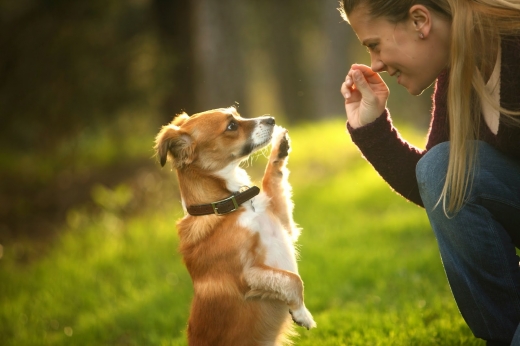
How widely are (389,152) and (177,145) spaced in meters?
1.07

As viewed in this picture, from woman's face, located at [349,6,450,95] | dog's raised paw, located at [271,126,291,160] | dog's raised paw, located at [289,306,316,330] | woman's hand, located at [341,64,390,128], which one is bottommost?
dog's raised paw, located at [289,306,316,330]

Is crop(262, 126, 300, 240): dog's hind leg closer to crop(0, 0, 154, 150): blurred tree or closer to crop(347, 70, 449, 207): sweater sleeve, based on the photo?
crop(347, 70, 449, 207): sweater sleeve

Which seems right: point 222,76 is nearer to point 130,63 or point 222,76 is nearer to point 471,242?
point 130,63

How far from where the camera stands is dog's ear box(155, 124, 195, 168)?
2953 millimetres

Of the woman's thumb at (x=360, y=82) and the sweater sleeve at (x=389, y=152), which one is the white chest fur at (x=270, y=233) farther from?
the woman's thumb at (x=360, y=82)

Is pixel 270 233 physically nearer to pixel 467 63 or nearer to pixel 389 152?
pixel 389 152

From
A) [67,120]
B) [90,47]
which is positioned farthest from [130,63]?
[67,120]

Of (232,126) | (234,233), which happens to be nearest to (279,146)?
(232,126)

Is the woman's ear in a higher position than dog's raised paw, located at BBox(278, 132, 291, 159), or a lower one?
higher

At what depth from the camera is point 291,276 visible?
2674 mm

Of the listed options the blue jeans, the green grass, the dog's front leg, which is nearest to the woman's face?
the blue jeans

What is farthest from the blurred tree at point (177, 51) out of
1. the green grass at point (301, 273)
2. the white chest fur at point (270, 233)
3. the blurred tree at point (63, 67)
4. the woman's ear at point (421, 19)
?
the woman's ear at point (421, 19)

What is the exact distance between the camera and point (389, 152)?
9.02ft

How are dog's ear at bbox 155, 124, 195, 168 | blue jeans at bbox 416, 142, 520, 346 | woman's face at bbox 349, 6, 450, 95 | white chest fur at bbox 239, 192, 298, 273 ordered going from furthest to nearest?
dog's ear at bbox 155, 124, 195, 168
white chest fur at bbox 239, 192, 298, 273
woman's face at bbox 349, 6, 450, 95
blue jeans at bbox 416, 142, 520, 346
